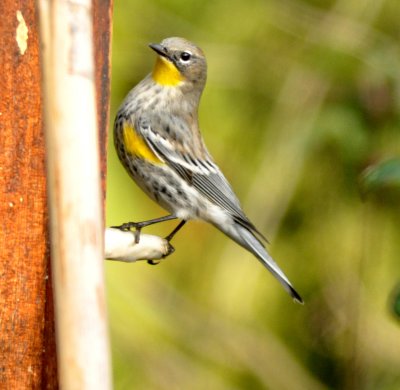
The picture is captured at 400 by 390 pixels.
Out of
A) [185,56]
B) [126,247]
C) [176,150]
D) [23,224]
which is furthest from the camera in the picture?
[185,56]

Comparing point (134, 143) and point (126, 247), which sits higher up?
point (126, 247)

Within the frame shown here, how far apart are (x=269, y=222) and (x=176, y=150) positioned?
54cm

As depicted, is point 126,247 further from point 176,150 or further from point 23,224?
point 176,150

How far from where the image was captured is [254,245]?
345cm

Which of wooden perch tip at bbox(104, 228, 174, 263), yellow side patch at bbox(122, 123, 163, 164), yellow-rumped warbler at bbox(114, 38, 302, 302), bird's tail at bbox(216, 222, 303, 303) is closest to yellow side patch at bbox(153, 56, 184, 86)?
yellow-rumped warbler at bbox(114, 38, 302, 302)

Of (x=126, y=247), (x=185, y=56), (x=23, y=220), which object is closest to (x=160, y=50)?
(x=185, y=56)

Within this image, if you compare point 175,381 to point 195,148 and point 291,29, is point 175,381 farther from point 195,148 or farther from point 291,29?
point 291,29

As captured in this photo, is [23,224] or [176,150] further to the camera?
[176,150]

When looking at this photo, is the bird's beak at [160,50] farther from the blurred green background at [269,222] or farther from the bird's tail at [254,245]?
the bird's tail at [254,245]

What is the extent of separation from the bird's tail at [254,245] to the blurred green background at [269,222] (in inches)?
14.8

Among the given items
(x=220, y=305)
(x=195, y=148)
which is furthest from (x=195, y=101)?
(x=220, y=305)

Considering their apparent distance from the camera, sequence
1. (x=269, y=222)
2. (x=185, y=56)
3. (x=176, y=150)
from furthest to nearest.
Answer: (x=269, y=222)
(x=185, y=56)
(x=176, y=150)

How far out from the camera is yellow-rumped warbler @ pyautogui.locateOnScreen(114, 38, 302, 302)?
3436 millimetres

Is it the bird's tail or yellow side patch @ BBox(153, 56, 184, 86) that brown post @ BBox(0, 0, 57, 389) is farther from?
yellow side patch @ BBox(153, 56, 184, 86)
